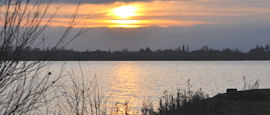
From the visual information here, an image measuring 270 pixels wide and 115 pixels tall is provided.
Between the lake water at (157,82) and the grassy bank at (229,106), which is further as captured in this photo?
the lake water at (157,82)

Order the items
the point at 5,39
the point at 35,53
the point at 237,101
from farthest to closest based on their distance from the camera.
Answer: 1. the point at 237,101
2. the point at 35,53
3. the point at 5,39

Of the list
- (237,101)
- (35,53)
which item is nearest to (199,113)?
(237,101)

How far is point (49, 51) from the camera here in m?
5.82

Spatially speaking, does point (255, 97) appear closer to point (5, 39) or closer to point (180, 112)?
point (180, 112)

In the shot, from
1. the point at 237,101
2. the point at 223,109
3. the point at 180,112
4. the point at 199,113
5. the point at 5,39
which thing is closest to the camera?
the point at 5,39

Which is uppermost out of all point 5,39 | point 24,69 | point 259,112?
point 5,39

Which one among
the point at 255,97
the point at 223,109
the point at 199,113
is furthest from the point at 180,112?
the point at 255,97

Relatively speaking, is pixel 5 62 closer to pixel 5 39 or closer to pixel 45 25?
pixel 5 39

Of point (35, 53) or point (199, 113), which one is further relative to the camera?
point (199, 113)

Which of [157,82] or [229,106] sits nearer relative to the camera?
[229,106]

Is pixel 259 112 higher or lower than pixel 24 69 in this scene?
lower

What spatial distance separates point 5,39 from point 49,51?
26.6 inches

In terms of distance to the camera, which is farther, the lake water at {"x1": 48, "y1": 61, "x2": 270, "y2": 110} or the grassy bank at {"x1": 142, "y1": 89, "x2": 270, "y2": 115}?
the lake water at {"x1": 48, "y1": 61, "x2": 270, "y2": 110}

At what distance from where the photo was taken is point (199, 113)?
11.3 metres
